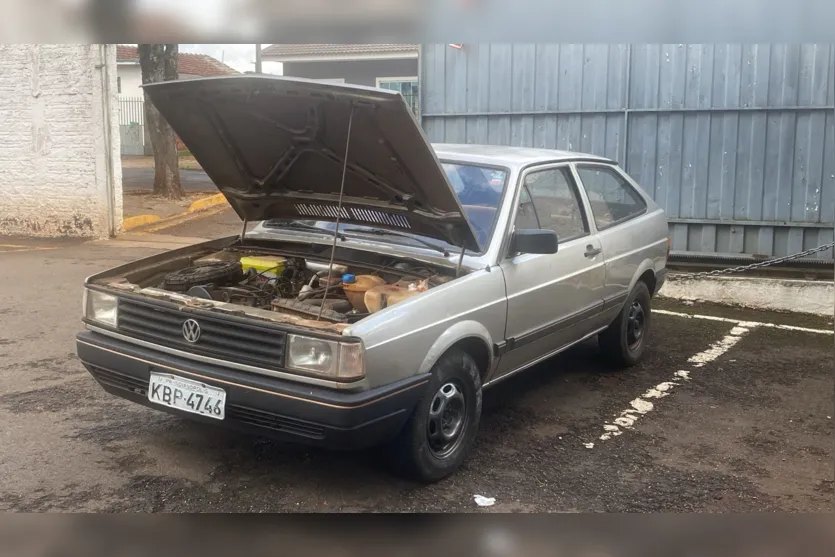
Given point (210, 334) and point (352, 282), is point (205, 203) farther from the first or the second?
point (210, 334)

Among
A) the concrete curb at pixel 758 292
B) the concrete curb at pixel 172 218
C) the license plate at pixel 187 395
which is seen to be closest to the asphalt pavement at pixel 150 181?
the concrete curb at pixel 172 218

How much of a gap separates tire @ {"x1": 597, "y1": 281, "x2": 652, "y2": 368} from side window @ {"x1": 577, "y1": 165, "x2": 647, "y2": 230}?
0.55 meters

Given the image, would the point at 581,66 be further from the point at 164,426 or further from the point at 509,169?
the point at 164,426

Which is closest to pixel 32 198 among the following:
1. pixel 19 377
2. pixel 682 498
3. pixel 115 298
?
pixel 19 377

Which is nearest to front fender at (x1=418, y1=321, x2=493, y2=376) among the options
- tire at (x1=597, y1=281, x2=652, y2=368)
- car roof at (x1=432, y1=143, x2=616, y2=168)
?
car roof at (x1=432, y1=143, x2=616, y2=168)

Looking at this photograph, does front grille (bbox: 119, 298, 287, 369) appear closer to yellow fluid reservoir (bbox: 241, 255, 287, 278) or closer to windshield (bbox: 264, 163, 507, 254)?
yellow fluid reservoir (bbox: 241, 255, 287, 278)

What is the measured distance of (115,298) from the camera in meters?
3.87

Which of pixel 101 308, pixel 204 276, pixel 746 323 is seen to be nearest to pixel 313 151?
pixel 204 276

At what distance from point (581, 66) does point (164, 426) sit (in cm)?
578

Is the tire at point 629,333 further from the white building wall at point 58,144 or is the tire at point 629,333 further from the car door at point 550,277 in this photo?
the white building wall at point 58,144

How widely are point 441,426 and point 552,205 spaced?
5.61ft

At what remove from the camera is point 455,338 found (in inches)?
148

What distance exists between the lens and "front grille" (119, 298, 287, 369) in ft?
11.2

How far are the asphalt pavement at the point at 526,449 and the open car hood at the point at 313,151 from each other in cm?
125
